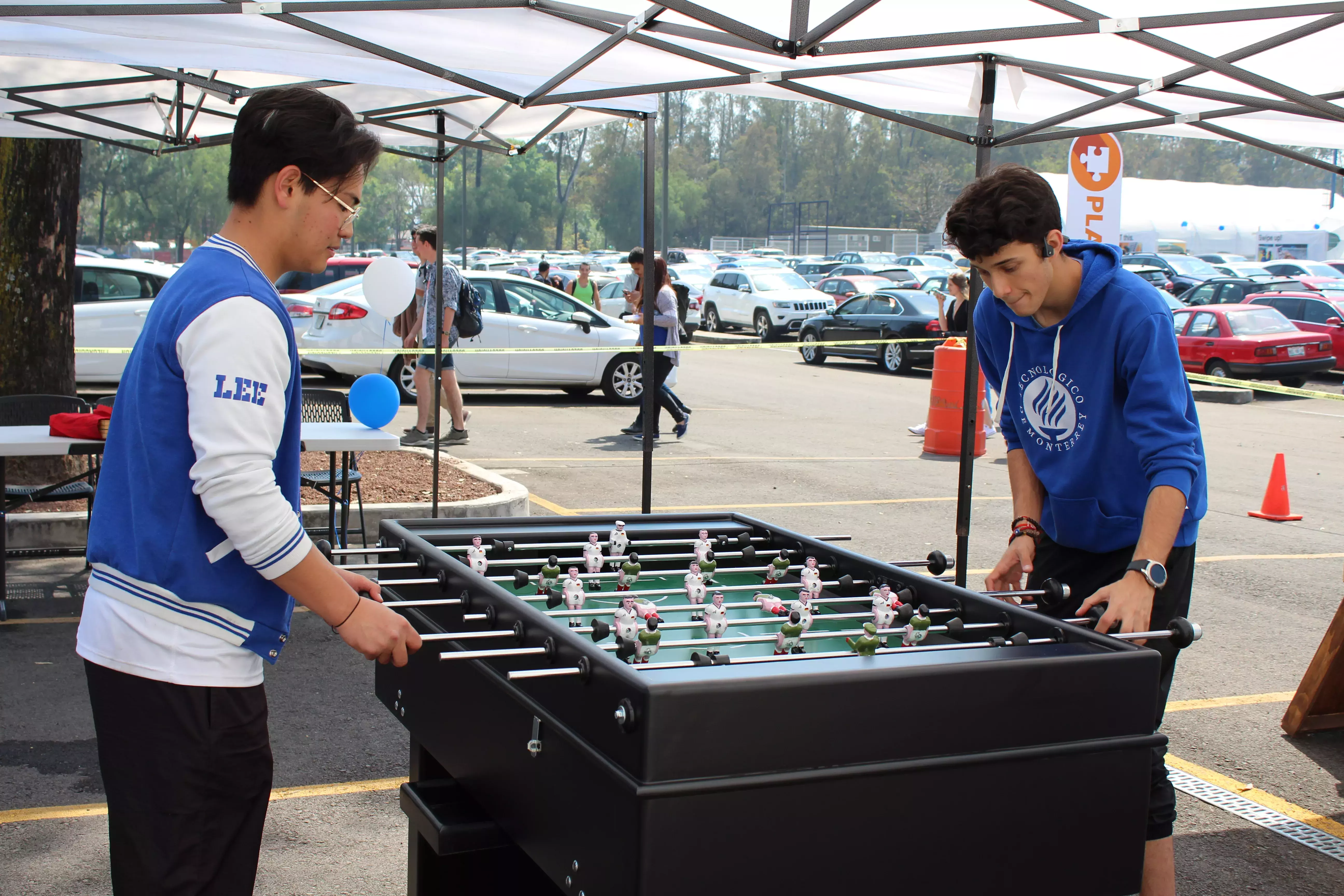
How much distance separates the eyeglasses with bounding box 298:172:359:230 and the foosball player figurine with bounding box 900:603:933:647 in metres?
1.50

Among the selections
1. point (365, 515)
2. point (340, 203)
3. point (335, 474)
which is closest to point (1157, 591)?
point (340, 203)

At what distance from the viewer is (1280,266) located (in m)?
37.2

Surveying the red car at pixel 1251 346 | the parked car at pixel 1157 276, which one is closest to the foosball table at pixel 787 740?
the red car at pixel 1251 346

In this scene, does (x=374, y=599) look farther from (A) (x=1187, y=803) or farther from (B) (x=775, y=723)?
(A) (x=1187, y=803)

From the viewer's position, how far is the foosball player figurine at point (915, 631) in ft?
8.84

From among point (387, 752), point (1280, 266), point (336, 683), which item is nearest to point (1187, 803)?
point (387, 752)

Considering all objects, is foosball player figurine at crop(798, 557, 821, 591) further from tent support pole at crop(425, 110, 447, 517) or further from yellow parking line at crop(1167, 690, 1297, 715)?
tent support pole at crop(425, 110, 447, 517)

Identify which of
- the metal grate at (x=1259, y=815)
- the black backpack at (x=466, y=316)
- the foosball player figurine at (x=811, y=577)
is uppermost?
the black backpack at (x=466, y=316)

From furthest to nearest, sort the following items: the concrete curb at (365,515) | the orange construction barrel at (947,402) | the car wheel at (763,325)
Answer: the car wheel at (763,325), the orange construction barrel at (947,402), the concrete curb at (365,515)

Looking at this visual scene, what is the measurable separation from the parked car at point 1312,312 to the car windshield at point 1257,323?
453mm

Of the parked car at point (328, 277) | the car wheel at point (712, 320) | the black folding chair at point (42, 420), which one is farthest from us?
the car wheel at point (712, 320)

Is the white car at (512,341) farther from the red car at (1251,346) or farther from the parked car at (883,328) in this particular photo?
the red car at (1251,346)

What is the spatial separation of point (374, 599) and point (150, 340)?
2.68 feet

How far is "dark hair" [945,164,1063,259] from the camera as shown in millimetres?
2881
